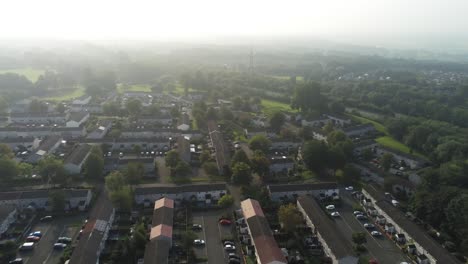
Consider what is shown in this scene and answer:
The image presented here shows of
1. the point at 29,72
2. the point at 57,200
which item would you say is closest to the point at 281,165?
the point at 57,200

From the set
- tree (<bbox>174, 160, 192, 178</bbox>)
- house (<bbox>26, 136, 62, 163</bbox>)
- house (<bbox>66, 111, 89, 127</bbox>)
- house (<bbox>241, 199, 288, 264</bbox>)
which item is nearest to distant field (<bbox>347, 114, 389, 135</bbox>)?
tree (<bbox>174, 160, 192, 178</bbox>)

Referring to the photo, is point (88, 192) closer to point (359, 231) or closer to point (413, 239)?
point (359, 231)

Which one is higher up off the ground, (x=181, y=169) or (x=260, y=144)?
(x=260, y=144)

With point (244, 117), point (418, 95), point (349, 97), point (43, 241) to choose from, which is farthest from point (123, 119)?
point (418, 95)

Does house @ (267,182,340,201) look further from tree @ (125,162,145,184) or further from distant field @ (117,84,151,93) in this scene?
distant field @ (117,84,151,93)

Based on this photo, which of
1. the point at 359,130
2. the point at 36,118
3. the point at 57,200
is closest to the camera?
the point at 57,200

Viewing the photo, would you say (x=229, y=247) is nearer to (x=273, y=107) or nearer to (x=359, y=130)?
(x=359, y=130)
